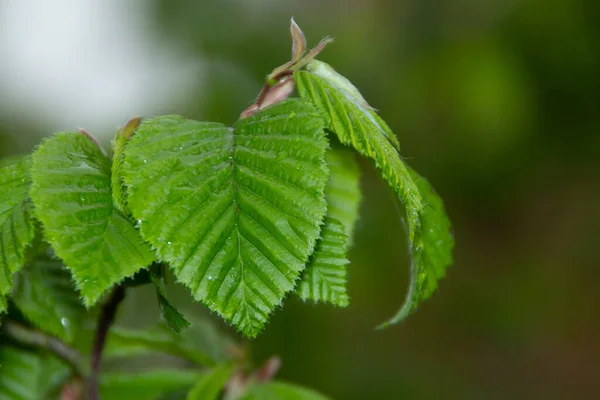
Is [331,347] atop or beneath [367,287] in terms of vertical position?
beneath

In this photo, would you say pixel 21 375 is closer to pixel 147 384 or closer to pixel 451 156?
pixel 147 384

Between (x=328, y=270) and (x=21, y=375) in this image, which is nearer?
(x=328, y=270)

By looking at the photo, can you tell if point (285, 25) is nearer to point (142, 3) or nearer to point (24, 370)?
point (142, 3)

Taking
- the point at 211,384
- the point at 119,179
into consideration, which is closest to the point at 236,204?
the point at 119,179

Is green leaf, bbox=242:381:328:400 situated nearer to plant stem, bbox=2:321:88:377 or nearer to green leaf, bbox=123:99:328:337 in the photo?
plant stem, bbox=2:321:88:377

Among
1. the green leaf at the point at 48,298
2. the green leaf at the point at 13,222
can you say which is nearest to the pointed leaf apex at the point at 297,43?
the green leaf at the point at 13,222

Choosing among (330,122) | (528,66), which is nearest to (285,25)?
(528,66)
